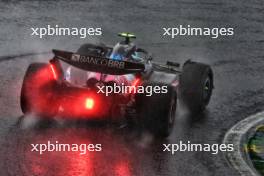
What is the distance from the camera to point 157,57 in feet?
51.3

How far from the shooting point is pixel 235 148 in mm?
10305

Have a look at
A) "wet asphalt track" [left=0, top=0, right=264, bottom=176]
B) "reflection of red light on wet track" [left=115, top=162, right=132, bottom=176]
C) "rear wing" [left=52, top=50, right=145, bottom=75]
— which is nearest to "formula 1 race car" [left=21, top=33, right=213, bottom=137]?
"rear wing" [left=52, top=50, right=145, bottom=75]

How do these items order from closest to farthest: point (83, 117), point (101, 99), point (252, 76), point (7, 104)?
point (101, 99), point (83, 117), point (7, 104), point (252, 76)

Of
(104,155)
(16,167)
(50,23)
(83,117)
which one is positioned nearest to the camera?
(16,167)

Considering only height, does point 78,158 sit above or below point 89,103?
below

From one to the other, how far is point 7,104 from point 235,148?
419 centimetres

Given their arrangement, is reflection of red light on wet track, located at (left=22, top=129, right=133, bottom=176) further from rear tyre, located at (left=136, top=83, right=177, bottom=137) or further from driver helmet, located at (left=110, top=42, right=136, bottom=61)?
driver helmet, located at (left=110, top=42, right=136, bottom=61)

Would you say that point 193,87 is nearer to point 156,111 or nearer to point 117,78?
point 117,78

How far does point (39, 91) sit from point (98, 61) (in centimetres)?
114

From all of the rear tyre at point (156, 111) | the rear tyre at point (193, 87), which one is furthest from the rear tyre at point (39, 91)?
the rear tyre at point (193, 87)

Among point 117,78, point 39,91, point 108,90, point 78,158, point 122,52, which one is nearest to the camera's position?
point 78,158

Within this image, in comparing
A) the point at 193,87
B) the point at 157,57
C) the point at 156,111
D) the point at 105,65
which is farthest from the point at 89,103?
the point at 157,57

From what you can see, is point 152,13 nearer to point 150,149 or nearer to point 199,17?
point 199,17

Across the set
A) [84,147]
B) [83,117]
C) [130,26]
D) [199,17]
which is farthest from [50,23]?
[84,147]
